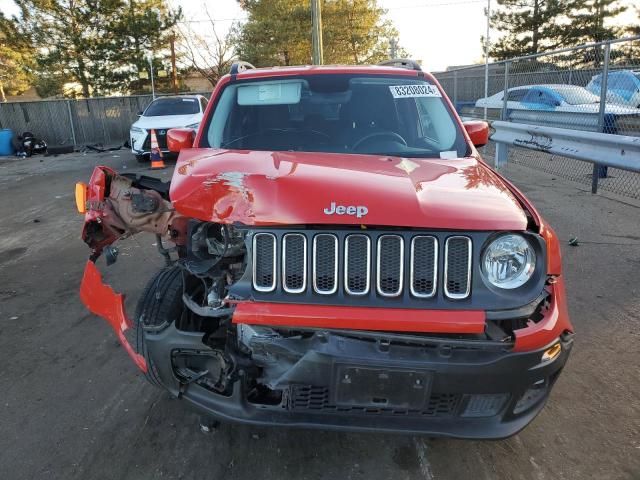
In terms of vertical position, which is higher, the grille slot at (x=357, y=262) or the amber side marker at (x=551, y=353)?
the grille slot at (x=357, y=262)

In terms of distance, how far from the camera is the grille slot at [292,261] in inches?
85.2

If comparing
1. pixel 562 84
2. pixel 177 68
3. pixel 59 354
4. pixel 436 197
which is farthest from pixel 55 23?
pixel 436 197

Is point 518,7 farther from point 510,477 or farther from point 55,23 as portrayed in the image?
point 510,477

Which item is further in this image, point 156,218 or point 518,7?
point 518,7

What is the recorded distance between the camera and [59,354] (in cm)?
369

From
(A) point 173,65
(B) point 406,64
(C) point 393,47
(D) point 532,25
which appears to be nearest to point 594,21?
(D) point 532,25

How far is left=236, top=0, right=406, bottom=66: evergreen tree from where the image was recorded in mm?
32156

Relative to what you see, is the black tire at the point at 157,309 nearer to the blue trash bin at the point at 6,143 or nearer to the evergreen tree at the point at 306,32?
the blue trash bin at the point at 6,143

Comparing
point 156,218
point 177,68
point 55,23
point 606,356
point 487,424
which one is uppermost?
point 55,23

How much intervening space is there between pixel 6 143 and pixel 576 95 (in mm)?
18614

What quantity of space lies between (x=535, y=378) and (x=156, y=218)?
6.85 feet

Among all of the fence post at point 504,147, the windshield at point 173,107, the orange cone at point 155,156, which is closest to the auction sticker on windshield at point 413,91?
the fence post at point 504,147

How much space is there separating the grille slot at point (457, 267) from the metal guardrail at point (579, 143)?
16.5ft

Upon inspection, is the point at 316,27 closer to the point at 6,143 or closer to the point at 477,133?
the point at 6,143
